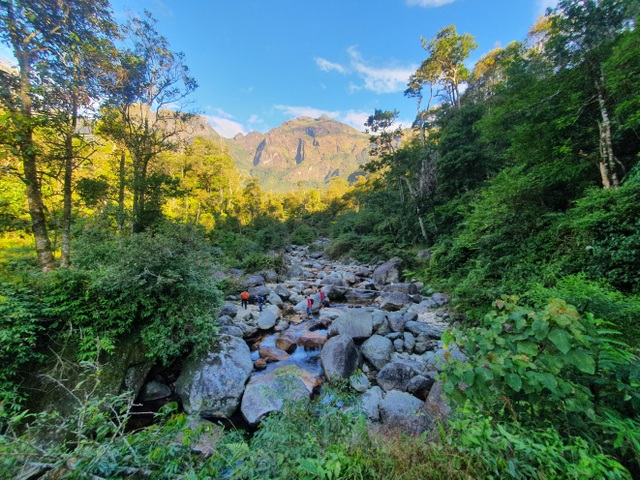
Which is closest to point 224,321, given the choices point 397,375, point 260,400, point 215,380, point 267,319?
point 267,319

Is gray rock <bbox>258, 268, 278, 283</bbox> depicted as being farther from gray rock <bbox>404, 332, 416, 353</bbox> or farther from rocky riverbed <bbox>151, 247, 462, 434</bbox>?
gray rock <bbox>404, 332, 416, 353</bbox>

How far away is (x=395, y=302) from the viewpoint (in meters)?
10.4

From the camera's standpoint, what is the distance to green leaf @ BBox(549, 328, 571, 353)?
1.56 metres

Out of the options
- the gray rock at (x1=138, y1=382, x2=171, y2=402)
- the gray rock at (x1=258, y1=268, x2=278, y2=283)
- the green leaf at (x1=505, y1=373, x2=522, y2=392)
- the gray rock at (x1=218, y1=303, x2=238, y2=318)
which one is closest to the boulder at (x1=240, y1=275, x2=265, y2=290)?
the gray rock at (x1=258, y1=268, x2=278, y2=283)

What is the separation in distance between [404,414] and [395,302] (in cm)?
655

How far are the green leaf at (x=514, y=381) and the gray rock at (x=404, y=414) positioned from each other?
2.54 metres

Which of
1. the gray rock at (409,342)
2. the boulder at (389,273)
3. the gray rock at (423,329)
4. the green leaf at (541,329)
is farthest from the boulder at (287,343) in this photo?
the boulder at (389,273)

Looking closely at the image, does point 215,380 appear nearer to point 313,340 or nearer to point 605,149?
point 313,340

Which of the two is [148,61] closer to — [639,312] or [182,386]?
[182,386]

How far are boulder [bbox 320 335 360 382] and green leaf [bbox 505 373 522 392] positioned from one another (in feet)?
15.7

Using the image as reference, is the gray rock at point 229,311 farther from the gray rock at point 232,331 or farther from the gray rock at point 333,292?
the gray rock at point 333,292

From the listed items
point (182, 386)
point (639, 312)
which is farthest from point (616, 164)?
point (182, 386)

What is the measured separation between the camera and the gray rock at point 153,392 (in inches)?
198

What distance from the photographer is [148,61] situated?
988cm
